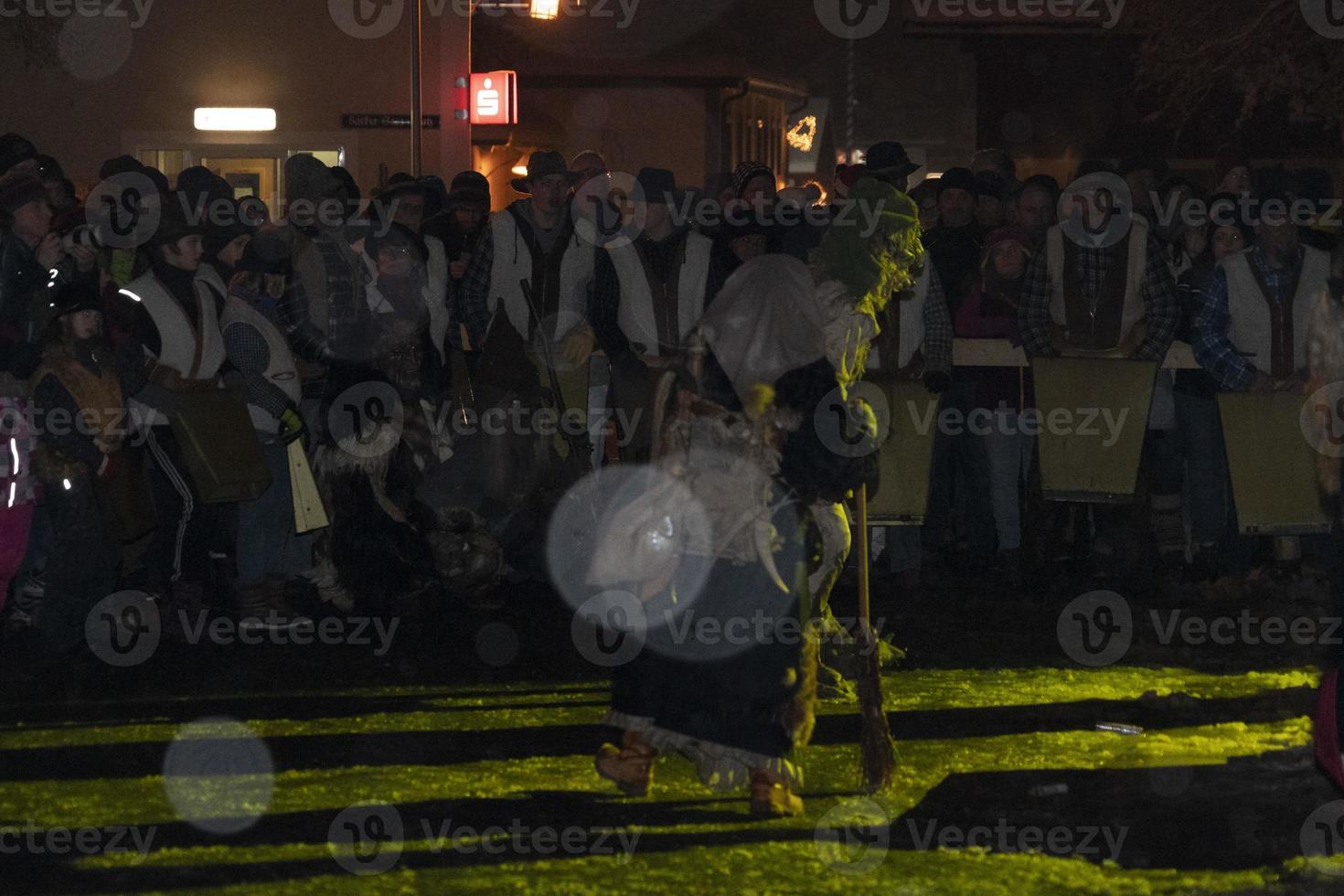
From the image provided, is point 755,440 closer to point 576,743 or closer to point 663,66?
point 576,743

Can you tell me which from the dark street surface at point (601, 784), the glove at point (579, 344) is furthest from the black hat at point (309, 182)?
the dark street surface at point (601, 784)

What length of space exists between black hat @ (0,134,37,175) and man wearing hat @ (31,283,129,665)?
210 centimetres

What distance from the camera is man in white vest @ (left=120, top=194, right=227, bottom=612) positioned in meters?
10.2

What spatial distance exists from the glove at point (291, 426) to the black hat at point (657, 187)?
→ 231cm

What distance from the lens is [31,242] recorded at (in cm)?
997

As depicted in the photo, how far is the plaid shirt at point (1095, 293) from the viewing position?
11.4m

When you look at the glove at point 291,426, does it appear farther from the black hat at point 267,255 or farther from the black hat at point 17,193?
the black hat at point 17,193

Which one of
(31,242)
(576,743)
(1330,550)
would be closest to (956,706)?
(576,743)

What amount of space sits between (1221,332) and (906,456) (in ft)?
6.20

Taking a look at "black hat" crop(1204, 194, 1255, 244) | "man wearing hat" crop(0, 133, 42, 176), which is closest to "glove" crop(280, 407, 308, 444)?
"man wearing hat" crop(0, 133, 42, 176)

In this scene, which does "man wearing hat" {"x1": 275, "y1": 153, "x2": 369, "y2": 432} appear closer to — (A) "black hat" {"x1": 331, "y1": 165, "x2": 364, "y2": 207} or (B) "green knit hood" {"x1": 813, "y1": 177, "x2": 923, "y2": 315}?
(A) "black hat" {"x1": 331, "y1": 165, "x2": 364, "y2": 207}

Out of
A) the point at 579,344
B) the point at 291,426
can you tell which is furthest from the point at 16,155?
the point at 579,344

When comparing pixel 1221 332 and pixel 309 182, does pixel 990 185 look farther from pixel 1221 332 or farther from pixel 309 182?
pixel 309 182

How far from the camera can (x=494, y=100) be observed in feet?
84.8
